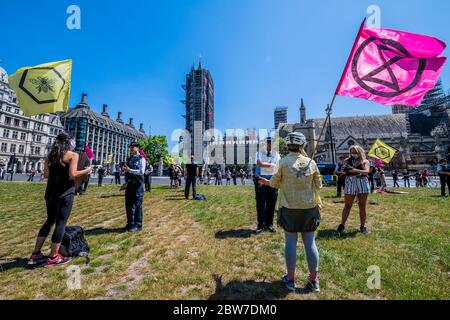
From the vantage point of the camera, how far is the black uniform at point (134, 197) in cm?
550

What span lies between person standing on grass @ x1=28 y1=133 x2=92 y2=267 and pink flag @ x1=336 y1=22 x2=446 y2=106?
4988mm

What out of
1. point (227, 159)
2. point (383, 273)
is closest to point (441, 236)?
point (383, 273)

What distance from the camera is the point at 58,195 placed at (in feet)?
11.4

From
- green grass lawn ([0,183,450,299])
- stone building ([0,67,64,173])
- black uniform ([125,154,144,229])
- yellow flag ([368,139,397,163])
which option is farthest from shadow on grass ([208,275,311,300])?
stone building ([0,67,64,173])

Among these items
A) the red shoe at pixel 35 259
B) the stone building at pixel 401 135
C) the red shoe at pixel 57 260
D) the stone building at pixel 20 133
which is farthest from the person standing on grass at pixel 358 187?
the stone building at pixel 20 133

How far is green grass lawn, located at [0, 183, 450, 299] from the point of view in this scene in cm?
261

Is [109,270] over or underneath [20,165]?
underneath

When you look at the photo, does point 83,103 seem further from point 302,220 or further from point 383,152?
point 302,220

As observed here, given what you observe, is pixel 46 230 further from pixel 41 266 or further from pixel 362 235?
pixel 362 235

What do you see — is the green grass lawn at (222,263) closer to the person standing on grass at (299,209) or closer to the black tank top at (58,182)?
the person standing on grass at (299,209)

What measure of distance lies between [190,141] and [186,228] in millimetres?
92618

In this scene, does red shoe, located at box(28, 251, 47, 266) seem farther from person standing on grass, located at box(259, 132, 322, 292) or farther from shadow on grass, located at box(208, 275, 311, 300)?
person standing on grass, located at box(259, 132, 322, 292)

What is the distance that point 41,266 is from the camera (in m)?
3.35
